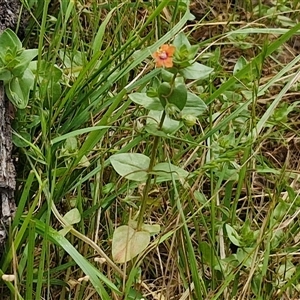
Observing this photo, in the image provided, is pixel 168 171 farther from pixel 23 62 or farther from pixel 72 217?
pixel 23 62

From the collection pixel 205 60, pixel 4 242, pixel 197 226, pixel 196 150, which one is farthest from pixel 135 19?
pixel 4 242

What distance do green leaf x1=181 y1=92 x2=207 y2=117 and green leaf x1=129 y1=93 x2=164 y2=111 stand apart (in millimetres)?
57

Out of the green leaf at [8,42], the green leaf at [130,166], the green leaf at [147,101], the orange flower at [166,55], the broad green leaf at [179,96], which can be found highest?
the orange flower at [166,55]

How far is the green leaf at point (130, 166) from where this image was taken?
Result: 3.25 feet

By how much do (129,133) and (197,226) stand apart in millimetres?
241

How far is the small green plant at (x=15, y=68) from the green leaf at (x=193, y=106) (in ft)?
0.82

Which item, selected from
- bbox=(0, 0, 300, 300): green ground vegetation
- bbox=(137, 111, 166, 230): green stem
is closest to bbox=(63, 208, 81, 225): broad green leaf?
bbox=(0, 0, 300, 300): green ground vegetation

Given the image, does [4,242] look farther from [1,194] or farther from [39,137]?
[39,137]

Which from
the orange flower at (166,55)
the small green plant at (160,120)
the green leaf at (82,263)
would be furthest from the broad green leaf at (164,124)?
the green leaf at (82,263)

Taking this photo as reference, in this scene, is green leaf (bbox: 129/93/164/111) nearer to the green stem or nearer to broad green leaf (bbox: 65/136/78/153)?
the green stem

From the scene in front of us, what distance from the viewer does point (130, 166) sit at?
3.27ft

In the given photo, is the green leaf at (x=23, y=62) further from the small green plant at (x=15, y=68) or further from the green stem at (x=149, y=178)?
the green stem at (x=149, y=178)

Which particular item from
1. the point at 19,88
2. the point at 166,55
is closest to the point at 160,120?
the point at 166,55

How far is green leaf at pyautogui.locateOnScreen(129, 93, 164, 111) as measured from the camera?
952 mm
